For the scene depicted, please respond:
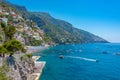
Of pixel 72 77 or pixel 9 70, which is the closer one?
pixel 9 70

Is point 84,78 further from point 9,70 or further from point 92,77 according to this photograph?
point 9,70

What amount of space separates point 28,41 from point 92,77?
118646mm

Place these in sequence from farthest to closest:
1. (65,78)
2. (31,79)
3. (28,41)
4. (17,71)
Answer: (28,41), (65,78), (31,79), (17,71)

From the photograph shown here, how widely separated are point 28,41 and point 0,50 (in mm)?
143437

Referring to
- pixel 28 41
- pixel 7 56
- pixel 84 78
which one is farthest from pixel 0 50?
pixel 28 41

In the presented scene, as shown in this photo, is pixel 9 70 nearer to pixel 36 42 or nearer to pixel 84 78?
pixel 84 78

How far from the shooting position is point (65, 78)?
71.8m

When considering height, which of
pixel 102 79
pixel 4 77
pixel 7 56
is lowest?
pixel 102 79

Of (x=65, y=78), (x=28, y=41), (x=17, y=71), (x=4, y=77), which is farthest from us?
(x=28, y=41)

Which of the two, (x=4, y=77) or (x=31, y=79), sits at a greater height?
(x=4, y=77)

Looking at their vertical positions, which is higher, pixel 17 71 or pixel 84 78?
pixel 17 71

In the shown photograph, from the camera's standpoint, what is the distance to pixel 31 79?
60.3 meters

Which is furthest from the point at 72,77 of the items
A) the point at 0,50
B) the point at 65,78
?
the point at 0,50

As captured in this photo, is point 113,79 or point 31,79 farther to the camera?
point 113,79
